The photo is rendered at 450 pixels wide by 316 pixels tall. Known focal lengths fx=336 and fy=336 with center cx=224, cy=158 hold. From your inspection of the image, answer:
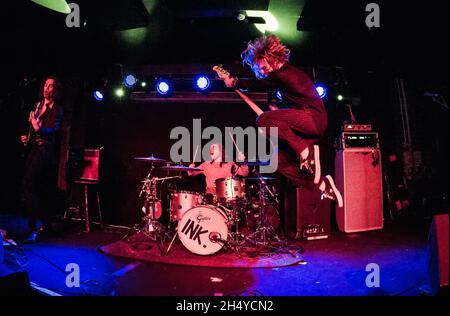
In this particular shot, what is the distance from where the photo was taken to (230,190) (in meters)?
5.28

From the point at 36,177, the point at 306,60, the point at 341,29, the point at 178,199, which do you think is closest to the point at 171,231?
the point at 178,199

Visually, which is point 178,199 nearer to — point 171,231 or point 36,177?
point 171,231

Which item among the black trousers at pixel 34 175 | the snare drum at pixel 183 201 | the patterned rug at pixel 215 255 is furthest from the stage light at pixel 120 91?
the patterned rug at pixel 215 255

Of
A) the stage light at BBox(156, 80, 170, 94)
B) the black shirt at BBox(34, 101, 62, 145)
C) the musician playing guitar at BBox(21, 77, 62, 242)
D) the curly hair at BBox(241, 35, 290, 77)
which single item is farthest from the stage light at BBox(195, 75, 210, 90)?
the curly hair at BBox(241, 35, 290, 77)

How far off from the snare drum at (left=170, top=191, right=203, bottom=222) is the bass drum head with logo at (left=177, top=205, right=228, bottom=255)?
1.38ft

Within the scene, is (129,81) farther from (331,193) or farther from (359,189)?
(359,189)

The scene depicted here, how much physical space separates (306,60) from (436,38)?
323 cm

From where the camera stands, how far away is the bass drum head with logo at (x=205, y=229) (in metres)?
4.91

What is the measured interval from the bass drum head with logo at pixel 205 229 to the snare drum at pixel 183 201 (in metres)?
0.42

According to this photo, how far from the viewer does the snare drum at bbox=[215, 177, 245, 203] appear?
17.3ft

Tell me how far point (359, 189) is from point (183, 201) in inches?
140

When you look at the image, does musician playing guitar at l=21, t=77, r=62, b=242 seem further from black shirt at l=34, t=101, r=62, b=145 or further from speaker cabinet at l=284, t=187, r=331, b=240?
speaker cabinet at l=284, t=187, r=331, b=240

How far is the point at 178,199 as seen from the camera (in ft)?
18.1

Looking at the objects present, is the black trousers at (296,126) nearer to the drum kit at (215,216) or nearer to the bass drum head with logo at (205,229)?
the drum kit at (215,216)
